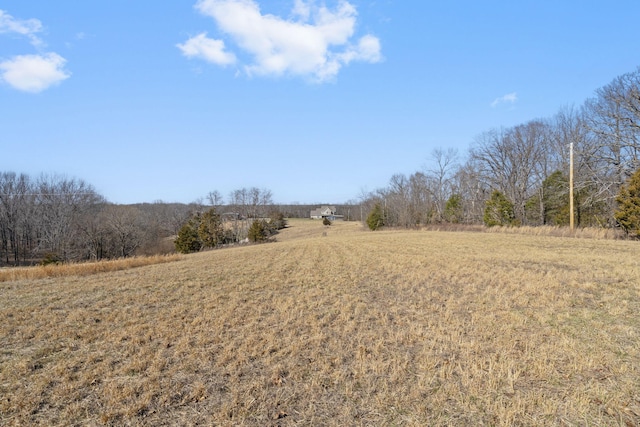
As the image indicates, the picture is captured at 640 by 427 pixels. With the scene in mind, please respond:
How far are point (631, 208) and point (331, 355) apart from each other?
85.2 feet

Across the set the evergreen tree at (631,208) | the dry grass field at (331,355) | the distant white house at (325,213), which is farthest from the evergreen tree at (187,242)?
the distant white house at (325,213)

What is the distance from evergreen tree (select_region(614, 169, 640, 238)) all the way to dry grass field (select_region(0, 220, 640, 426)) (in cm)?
1596

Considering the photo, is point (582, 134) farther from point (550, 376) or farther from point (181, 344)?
point (181, 344)

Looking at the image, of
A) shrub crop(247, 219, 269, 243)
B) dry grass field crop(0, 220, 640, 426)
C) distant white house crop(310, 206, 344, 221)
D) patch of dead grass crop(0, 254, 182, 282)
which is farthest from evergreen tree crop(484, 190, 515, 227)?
distant white house crop(310, 206, 344, 221)

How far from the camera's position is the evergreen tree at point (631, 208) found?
2138cm

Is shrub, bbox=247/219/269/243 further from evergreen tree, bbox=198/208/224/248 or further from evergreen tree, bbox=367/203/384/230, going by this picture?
evergreen tree, bbox=367/203/384/230

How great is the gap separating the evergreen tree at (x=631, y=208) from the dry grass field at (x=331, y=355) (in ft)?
52.4

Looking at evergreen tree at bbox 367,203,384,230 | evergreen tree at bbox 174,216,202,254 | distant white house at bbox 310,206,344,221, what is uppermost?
distant white house at bbox 310,206,344,221

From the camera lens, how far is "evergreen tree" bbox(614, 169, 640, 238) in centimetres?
2138

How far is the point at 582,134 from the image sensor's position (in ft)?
117

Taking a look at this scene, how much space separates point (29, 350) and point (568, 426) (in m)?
7.05

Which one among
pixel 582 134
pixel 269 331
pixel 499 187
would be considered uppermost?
pixel 582 134

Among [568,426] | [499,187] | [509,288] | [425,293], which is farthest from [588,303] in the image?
[499,187]

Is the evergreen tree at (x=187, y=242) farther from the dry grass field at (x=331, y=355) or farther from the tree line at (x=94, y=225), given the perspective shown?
the dry grass field at (x=331, y=355)
